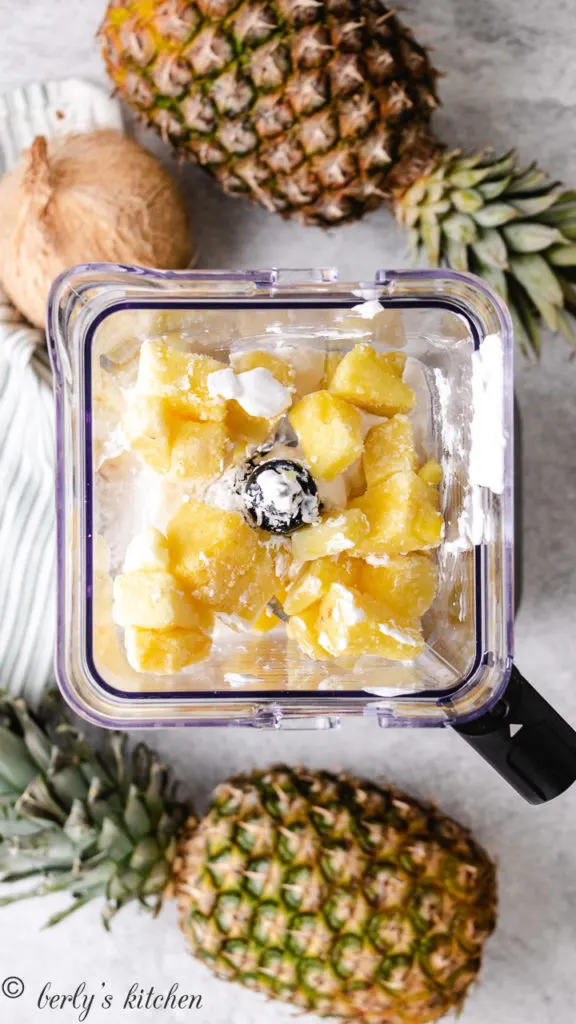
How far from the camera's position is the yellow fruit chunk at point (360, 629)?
0.77m

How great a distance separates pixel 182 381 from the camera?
784 millimetres

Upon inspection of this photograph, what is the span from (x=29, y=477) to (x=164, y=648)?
0.54 metres

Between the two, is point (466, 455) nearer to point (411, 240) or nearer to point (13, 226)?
point (411, 240)

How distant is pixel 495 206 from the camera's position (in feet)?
3.46

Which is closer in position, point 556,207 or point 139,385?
point 139,385

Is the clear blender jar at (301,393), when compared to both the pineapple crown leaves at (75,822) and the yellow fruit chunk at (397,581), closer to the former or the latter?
the yellow fruit chunk at (397,581)

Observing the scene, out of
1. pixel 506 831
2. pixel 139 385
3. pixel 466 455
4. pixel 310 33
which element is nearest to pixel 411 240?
pixel 310 33

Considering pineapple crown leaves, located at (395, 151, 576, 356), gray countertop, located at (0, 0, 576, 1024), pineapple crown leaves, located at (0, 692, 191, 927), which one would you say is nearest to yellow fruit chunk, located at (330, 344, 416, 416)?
pineapple crown leaves, located at (395, 151, 576, 356)

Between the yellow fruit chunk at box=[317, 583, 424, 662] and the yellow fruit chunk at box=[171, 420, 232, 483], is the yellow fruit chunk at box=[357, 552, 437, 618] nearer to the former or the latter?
the yellow fruit chunk at box=[317, 583, 424, 662]

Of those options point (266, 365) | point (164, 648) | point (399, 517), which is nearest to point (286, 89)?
point (266, 365)

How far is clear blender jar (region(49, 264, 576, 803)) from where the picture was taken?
0.84 meters

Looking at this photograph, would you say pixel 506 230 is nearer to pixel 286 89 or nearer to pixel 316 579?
pixel 286 89

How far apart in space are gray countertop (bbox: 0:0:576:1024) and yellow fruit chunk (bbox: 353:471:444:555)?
0.49 meters

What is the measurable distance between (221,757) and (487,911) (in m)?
0.40
